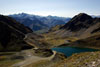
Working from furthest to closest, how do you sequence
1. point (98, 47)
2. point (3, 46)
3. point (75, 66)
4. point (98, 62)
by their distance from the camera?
point (98, 47) < point (3, 46) < point (75, 66) < point (98, 62)

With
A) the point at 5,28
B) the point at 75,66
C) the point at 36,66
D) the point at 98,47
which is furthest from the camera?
the point at 98,47

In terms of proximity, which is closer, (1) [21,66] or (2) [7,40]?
(1) [21,66]

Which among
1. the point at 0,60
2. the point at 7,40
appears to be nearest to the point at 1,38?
the point at 7,40

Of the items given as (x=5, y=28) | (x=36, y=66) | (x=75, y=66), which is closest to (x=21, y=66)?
(x=36, y=66)

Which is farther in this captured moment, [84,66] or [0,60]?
[0,60]

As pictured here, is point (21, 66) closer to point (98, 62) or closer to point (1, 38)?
point (98, 62)

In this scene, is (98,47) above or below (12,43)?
below

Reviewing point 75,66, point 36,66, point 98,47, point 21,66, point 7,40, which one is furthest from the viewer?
point 98,47

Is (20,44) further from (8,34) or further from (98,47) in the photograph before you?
(98,47)

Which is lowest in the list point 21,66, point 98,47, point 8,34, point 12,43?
point 98,47
